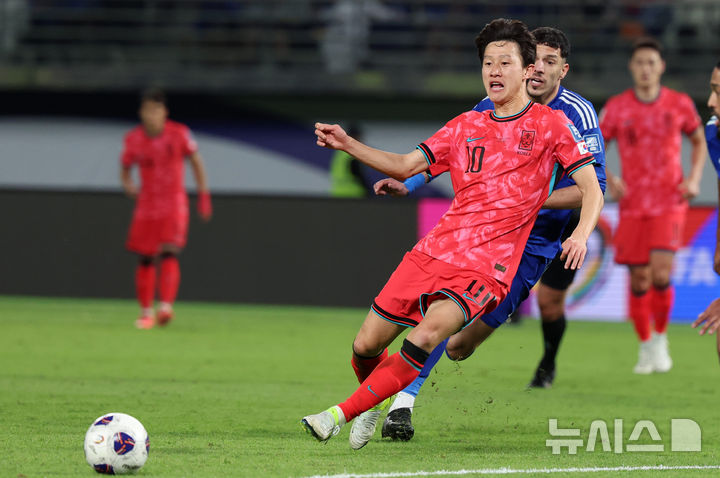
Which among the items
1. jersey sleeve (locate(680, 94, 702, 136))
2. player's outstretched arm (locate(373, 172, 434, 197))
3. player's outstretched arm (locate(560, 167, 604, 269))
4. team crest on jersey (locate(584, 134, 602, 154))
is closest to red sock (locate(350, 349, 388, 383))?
player's outstretched arm (locate(373, 172, 434, 197))

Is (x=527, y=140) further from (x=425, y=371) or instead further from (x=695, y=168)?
(x=695, y=168)

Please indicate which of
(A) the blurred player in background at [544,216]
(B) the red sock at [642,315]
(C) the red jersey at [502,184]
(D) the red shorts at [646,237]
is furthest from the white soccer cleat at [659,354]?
(C) the red jersey at [502,184]

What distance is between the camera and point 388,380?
4949 mm

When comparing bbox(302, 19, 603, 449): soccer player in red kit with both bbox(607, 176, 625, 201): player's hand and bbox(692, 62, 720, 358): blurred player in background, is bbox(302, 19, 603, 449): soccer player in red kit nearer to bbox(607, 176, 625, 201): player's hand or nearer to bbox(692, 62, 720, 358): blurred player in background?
bbox(692, 62, 720, 358): blurred player in background

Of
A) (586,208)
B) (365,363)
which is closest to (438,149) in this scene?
(586,208)

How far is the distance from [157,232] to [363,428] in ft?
23.1

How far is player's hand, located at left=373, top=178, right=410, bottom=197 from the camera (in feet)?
17.3

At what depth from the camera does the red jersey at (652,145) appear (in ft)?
30.2

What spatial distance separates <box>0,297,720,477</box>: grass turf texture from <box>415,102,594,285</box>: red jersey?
0.91 metres

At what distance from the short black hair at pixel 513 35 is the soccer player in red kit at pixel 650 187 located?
413 centimetres

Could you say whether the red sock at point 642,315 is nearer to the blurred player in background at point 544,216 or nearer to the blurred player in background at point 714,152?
the blurred player in background at point 544,216

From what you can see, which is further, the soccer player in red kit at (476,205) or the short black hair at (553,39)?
the short black hair at (553,39)

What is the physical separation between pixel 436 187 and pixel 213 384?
390 inches

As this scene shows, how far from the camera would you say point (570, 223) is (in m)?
6.64
